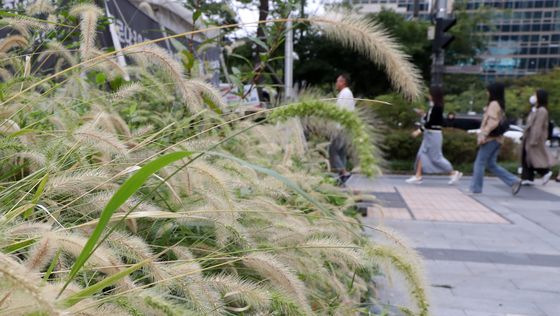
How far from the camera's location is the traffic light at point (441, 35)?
10.8 metres

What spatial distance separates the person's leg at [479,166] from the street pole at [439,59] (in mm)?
3109

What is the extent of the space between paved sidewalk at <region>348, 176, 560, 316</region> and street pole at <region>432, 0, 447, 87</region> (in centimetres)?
343

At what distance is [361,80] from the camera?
2602 centimetres

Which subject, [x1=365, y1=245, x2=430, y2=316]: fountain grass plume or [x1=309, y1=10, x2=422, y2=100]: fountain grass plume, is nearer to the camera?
[x1=365, y1=245, x2=430, y2=316]: fountain grass plume

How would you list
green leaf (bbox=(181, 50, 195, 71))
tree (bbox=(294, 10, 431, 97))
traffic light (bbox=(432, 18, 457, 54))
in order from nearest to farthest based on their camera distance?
1. green leaf (bbox=(181, 50, 195, 71))
2. traffic light (bbox=(432, 18, 457, 54))
3. tree (bbox=(294, 10, 431, 97))

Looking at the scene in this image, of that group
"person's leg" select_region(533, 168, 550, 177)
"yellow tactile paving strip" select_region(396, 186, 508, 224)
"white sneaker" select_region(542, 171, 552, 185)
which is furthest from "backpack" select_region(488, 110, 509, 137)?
"white sneaker" select_region(542, 171, 552, 185)

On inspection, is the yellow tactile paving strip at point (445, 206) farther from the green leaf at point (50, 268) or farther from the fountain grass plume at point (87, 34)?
the green leaf at point (50, 268)

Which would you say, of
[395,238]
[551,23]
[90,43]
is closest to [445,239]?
[395,238]

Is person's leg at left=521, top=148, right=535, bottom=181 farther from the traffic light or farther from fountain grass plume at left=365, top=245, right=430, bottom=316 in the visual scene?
fountain grass plume at left=365, top=245, right=430, bottom=316

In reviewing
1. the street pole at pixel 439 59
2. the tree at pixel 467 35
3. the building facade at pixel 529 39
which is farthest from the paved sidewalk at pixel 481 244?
the building facade at pixel 529 39

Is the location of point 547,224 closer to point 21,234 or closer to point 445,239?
point 445,239

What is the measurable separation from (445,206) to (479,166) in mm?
1463

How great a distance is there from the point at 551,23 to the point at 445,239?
69760 millimetres

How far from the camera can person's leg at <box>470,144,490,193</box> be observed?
7.99 m
